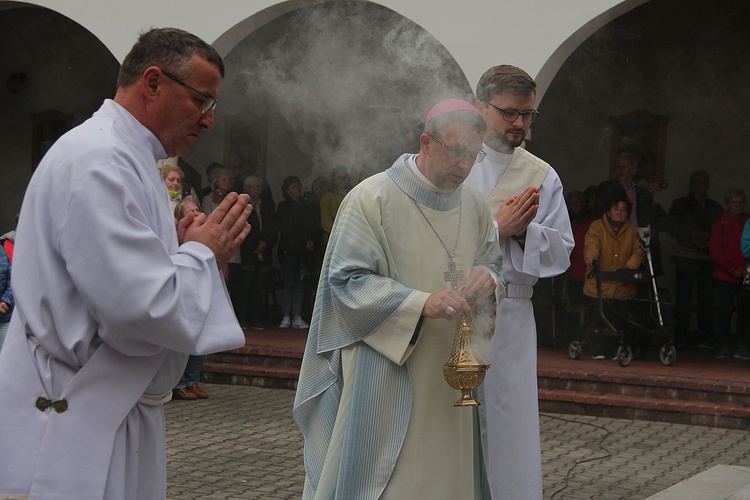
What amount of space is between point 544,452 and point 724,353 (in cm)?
445

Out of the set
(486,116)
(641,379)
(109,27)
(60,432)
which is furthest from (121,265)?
(109,27)

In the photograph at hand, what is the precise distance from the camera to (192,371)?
9.62 meters

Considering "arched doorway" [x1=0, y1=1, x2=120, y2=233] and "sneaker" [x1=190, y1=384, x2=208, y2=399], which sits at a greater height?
"arched doorway" [x1=0, y1=1, x2=120, y2=233]

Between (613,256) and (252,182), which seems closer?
(613,256)

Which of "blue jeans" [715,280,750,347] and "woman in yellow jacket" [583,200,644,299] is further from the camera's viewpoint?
"blue jeans" [715,280,750,347]

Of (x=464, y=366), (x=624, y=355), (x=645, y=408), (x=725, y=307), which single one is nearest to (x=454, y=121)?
(x=464, y=366)

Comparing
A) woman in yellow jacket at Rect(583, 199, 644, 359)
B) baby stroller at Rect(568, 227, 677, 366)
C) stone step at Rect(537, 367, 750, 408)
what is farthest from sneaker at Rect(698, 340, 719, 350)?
stone step at Rect(537, 367, 750, 408)

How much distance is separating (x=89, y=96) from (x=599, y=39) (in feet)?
21.8

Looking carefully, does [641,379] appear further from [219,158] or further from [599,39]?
[219,158]

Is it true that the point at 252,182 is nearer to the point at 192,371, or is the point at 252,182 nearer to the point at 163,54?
the point at 192,371

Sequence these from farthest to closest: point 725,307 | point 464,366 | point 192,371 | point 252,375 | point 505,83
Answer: point 725,307, point 252,375, point 192,371, point 505,83, point 464,366

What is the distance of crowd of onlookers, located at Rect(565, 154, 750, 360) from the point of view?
11102 mm

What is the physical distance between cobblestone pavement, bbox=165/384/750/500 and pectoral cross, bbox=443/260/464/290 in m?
2.70

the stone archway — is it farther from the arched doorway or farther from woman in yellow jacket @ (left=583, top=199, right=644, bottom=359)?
the arched doorway
